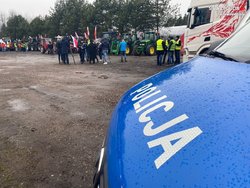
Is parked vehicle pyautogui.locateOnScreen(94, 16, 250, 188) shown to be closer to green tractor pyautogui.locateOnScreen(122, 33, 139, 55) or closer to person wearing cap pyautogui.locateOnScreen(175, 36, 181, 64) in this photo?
person wearing cap pyautogui.locateOnScreen(175, 36, 181, 64)

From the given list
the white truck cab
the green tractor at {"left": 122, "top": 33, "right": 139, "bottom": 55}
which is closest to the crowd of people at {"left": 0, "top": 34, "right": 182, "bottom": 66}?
the white truck cab

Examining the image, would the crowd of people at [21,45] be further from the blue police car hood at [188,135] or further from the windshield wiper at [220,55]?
the blue police car hood at [188,135]

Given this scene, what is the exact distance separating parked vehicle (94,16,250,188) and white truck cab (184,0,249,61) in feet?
24.2

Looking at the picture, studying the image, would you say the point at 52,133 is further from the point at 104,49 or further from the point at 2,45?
the point at 2,45

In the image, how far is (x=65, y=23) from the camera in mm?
38719

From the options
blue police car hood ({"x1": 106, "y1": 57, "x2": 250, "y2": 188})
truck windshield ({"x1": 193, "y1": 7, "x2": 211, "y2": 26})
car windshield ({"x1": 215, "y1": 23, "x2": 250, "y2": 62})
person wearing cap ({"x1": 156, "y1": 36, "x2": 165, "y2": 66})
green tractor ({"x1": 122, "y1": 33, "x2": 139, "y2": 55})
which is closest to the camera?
blue police car hood ({"x1": 106, "y1": 57, "x2": 250, "y2": 188})

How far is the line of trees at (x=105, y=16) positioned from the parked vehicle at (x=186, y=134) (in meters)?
28.1

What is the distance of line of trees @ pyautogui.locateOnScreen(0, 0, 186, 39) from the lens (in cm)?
2892

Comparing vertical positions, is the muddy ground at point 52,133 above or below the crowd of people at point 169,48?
below

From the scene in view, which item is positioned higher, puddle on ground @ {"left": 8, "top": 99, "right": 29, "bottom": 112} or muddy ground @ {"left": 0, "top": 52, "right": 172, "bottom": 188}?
muddy ground @ {"left": 0, "top": 52, "right": 172, "bottom": 188}

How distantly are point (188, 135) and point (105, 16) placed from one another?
1320 inches

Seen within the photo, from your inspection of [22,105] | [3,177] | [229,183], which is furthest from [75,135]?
[229,183]

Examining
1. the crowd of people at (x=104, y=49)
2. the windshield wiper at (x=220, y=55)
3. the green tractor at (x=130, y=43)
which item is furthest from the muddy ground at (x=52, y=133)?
the green tractor at (x=130, y=43)

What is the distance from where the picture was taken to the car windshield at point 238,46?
2.12 meters
